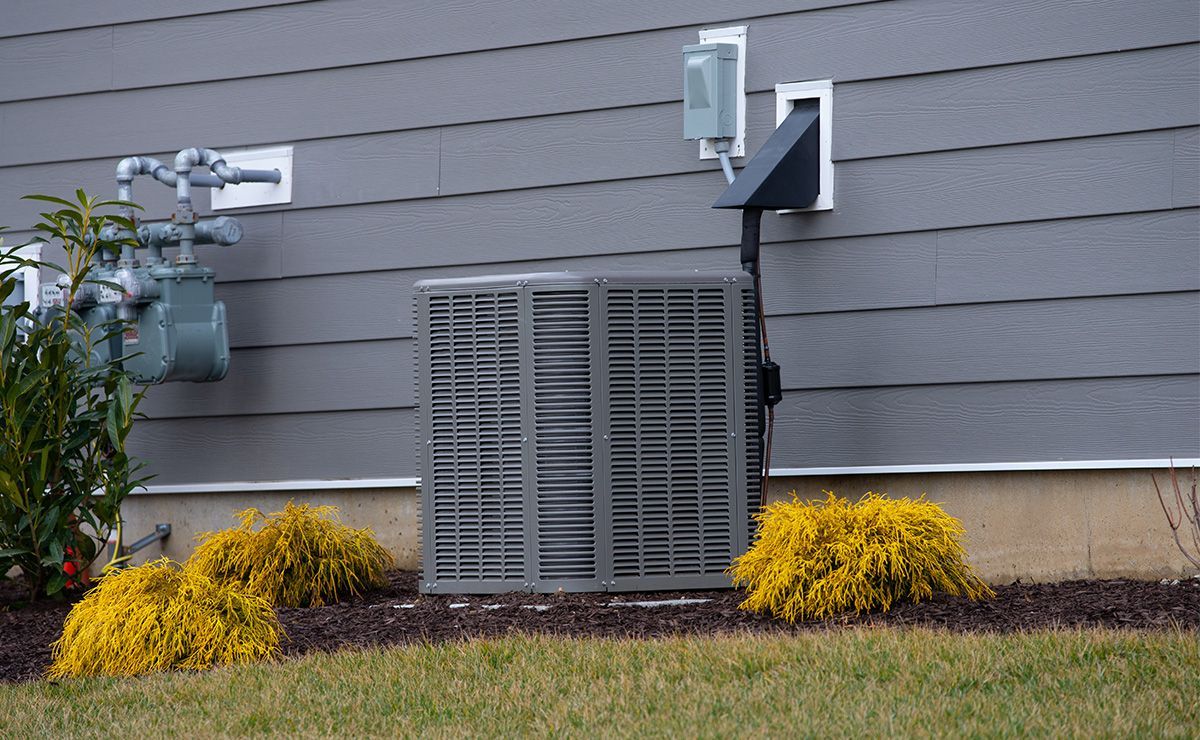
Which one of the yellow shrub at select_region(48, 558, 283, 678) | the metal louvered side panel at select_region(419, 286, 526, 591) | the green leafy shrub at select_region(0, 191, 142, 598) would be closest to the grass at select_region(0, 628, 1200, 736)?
the yellow shrub at select_region(48, 558, 283, 678)

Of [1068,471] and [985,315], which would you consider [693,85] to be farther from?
[1068,471]

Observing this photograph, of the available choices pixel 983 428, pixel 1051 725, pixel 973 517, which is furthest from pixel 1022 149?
pixel 1051 725

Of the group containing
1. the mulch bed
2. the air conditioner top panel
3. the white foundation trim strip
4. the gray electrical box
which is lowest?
the mulch bed

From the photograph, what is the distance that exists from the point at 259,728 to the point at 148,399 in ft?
11.6

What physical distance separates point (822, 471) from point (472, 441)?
140cm

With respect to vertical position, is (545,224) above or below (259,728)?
above

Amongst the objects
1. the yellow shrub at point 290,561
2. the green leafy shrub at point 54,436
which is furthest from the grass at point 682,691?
the green leafy shrub at point 54,436

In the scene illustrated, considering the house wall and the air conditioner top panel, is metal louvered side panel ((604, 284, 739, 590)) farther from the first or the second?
the house wall

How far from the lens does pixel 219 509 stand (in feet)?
21.2

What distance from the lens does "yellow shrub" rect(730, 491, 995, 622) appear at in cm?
439

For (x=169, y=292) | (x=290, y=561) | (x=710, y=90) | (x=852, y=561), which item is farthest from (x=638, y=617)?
(x=169, y=292)

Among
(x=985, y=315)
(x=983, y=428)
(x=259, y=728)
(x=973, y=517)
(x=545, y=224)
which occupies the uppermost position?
(x=545, y=224)

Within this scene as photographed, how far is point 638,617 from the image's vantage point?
15.1 ft

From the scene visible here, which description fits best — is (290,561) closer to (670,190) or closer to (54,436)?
(54,436)
